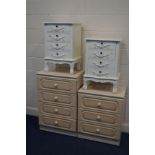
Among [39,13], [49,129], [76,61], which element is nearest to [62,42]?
[76,61]

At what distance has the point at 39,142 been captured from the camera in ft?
7.81

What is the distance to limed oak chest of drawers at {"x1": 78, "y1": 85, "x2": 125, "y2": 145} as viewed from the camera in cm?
217

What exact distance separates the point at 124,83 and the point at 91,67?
0.50 metres

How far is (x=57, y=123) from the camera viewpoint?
247 cm

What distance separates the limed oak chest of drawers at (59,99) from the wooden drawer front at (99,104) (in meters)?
0.10

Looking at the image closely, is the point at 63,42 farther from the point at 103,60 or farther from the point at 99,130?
the point at 99,130

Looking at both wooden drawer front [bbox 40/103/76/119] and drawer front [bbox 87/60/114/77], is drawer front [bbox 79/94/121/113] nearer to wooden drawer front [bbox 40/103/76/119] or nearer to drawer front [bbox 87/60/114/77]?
wooden drawer front [bbox 40/103/76/119]

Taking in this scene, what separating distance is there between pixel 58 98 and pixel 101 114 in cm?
54

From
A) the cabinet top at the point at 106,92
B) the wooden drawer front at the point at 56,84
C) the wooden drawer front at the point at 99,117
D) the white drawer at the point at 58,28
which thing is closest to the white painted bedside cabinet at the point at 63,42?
the white drawer at the point at 58,28

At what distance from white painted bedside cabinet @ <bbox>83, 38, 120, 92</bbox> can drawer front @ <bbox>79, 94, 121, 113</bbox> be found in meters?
0.15

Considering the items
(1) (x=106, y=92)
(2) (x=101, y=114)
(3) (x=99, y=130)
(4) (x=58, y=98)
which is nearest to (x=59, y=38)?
(4) (x=58, y=98)

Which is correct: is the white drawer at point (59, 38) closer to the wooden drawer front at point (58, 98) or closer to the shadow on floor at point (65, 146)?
the wooden drawer front at point (58, 98)

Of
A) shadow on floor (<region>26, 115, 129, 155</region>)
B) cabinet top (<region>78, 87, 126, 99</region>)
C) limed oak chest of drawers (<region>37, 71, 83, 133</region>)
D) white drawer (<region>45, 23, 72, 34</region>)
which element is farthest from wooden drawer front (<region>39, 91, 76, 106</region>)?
white drawer (<region>45, 23, 72, 34</region>)
